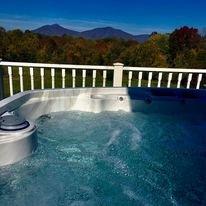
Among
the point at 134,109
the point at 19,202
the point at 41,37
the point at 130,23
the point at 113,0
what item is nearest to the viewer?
the point at 19,202

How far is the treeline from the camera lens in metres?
9.72

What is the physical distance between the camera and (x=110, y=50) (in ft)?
34.4

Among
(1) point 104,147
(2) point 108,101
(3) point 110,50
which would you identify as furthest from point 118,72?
(3) point 110,50

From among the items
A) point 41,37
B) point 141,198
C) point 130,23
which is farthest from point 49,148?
point 130,23

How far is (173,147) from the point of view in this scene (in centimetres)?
238

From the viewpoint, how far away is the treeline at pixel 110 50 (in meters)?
9.72

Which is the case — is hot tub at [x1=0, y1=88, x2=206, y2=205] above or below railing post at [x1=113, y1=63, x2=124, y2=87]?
below

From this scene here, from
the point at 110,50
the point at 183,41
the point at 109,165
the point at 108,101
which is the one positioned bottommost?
the point at 109,165

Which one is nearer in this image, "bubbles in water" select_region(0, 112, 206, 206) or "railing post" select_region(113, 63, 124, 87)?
"bubbles in water" select_region(0, 112, 206, 206)

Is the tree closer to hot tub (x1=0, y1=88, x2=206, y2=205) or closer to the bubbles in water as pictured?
hot tub (x1=0, y1=88, x2=206, y2=205)

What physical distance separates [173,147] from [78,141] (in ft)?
2.60

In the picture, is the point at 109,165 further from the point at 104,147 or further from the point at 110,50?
the point at 110,50

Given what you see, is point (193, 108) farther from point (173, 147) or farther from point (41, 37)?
point (41, 37)

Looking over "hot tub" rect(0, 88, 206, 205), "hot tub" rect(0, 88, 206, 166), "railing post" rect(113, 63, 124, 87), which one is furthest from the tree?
"hot tub" rect(0, 88, 206, 205)
